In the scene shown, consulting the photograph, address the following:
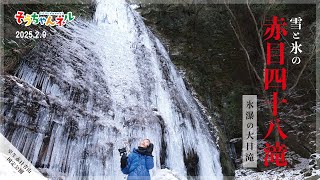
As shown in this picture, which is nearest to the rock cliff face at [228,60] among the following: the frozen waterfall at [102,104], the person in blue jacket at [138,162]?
the frozen waterfall at [102,104]

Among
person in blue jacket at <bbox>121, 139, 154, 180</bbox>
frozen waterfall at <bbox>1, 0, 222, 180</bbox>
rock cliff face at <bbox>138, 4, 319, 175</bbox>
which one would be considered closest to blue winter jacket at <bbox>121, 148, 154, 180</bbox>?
person in blue jacket at <bbox>121, 139, 154, 180</bbox>

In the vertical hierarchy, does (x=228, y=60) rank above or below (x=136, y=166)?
above

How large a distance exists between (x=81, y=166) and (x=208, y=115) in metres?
3.01

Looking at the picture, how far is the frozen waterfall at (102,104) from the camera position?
5254mm

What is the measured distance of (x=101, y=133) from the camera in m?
5.66

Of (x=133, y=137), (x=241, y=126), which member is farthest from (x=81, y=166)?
(x=241, y=126)

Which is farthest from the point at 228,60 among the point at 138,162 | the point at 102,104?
the point at 138,162

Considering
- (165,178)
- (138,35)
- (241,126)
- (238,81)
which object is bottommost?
(165,178)

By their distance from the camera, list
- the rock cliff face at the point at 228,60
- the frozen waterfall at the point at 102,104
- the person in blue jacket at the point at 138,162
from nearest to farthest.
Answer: the person in blue jacket at the point at 138,162 → the frozen waterfall at the point at 102,104 → the rock cliff face at the point at 228,60

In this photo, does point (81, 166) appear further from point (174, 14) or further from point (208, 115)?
point (174, 14)

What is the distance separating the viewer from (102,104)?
233 inches

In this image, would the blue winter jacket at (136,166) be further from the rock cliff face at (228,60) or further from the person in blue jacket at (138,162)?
the rock cliff face at (228,60)

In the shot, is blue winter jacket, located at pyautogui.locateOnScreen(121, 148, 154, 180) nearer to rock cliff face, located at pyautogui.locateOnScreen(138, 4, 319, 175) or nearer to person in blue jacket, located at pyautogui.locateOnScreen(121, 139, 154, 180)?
person in blue jacket, located at pyautogui.locateOnScreen(121, 139, 154, 180)

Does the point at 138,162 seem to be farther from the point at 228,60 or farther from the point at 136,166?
the point at 228,60
